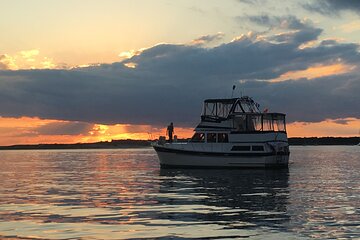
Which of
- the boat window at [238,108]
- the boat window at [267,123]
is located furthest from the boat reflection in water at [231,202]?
the boat window at [238,108]

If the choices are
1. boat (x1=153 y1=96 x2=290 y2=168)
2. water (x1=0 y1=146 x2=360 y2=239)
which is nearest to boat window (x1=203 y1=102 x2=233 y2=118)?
boat (x1=153 y1=96 x2=290 y2=168)

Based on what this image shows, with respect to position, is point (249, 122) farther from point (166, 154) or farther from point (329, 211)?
point (329, 211)

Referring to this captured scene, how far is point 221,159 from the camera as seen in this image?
170 feet

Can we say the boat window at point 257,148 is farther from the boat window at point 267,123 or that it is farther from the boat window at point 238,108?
the boat window at point 238,108

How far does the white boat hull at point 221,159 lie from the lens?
5144 cm

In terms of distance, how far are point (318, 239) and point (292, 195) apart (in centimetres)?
1264

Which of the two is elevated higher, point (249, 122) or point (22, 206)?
point (249, 122)

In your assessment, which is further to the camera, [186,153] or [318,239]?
[186,153]

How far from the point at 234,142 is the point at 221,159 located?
2.10 m

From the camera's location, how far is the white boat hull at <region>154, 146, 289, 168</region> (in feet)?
169

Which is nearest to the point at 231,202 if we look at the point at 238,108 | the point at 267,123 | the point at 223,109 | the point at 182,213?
the point at 182,213

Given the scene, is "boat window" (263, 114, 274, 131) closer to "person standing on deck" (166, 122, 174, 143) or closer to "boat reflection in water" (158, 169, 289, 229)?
"person standing on deck" (166, 122, 174, 143)

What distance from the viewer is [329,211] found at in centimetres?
Answer: 2100

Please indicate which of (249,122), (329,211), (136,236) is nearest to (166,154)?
(249,122)
